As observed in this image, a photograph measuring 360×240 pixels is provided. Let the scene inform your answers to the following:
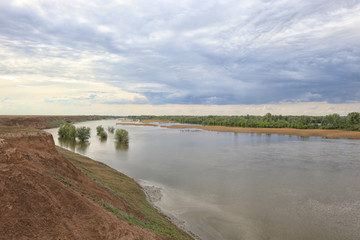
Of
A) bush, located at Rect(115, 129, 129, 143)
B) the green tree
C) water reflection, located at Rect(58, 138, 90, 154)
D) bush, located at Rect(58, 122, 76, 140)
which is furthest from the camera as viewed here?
the green tree

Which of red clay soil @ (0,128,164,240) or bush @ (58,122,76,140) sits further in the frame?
bush @ (58,122,76,140)

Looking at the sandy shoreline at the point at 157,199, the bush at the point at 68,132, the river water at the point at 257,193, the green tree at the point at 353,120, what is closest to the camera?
the sandy shoreline at the point at 157,199

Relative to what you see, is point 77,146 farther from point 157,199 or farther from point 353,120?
point 353,120

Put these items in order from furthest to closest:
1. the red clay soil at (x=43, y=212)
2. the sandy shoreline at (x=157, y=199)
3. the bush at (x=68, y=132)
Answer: the bush at (x=68, y=132) < the sandy shoreline at (x=157, y=199) < the red clay soil at (x=43, y=212)

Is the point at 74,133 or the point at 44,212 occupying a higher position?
the point at 44,212

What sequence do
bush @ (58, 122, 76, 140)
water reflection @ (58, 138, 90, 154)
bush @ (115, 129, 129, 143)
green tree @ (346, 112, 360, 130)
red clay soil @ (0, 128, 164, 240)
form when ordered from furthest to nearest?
green tree @ (346, 112, 360, 130) < bush @ (58, 122, 76, 140) < bush @ (115, 129, 129, 143) < water reflection @ (58, 138, 90, 154) < red clay soil @ (0, 128, 164, 240)

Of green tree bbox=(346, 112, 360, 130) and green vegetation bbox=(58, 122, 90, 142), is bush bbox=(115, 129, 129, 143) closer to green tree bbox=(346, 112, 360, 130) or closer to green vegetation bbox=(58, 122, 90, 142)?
green vegetation bbox=(58, 122, 90, 142)

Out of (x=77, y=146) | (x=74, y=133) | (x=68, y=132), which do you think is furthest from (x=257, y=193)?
(x=68, y=132)

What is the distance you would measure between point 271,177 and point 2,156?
24.7 m

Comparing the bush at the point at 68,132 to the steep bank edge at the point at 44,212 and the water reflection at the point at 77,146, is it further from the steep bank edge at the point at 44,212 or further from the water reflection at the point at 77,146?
the steep bank edge at the point at 44,212

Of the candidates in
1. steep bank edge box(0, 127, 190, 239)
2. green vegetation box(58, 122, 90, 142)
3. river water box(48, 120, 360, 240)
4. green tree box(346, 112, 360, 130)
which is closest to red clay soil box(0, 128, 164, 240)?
steep bank edge box(0, 127, 190, 239)

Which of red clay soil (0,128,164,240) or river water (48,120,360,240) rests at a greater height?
red clay soil (0,128,164,240)

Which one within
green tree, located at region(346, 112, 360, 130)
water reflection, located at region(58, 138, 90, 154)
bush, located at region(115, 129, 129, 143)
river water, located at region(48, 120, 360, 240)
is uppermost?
green tree, located at region(346, 112, 360, 130)

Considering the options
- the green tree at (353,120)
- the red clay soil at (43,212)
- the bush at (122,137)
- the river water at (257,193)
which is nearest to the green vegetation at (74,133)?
the bush at (122,137)
